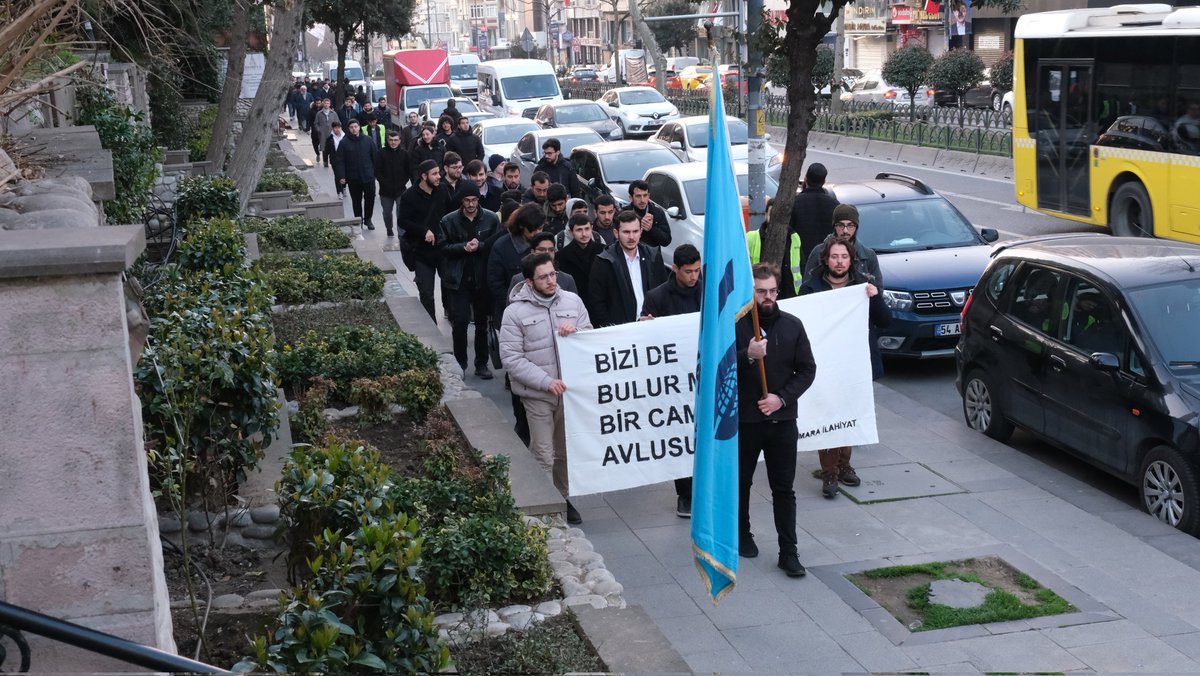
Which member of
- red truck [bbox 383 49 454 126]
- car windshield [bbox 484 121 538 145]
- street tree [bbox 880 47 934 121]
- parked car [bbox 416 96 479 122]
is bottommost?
car windshield [bbox 484 121 538 145]

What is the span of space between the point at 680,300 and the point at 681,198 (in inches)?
307

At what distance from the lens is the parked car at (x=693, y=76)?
5884 cm

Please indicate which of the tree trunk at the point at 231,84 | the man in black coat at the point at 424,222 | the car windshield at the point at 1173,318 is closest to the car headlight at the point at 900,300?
the car windshield at the point at 1173,318

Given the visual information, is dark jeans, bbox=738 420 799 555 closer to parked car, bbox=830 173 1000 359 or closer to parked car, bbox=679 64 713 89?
parked car, bbox=830 173 1000 359

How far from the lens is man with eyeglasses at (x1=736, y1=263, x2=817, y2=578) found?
724 centimetres

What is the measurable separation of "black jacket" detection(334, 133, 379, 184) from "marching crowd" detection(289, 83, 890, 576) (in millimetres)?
5659

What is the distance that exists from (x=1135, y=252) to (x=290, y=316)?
7.48 metres

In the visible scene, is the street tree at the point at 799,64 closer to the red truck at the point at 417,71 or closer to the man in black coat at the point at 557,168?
the man in black coat at the point at 557,168

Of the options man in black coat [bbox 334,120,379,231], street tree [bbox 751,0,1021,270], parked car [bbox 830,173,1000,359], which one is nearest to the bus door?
parked car [bbox 830,173,1000,359]

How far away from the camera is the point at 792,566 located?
7.24 m

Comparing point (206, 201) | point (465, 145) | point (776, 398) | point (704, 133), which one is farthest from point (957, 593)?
point (704, 133)

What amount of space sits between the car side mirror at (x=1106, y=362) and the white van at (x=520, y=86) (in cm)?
3080

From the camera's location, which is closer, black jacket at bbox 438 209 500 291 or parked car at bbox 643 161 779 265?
black jacket at bbox 438 209 500 291

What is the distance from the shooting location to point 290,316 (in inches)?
483
